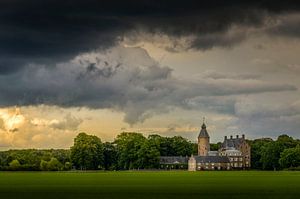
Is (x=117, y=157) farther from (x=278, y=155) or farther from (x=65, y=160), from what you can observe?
(x=278, y=155)

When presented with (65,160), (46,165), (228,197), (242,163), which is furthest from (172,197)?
(242,163)

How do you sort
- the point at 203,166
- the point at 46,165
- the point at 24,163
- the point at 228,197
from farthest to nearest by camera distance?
the point at 203,166
the point at 24,163
the point at 46,165
the point at 228,197

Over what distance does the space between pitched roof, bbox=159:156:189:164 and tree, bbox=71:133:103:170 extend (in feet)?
76.3

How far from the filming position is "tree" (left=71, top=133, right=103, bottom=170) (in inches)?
6038

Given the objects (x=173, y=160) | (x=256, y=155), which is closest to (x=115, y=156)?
(x=173, y=160)

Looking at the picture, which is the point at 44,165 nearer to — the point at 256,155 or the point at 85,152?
the point at 85,152

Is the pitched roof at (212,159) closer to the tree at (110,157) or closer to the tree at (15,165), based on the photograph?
the tree at (110,157)

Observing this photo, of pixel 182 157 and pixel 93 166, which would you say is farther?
pixel 182 157

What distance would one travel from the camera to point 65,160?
539ft

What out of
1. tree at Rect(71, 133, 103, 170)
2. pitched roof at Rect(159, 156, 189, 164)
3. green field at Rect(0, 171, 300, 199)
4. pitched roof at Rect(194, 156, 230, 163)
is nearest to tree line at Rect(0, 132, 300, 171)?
tree at Rect(71, 133, 103, 170)

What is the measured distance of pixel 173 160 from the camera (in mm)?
181750

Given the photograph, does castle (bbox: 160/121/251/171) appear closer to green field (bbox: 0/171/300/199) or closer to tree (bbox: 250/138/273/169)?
tree (bbox: 250/138/273/169)

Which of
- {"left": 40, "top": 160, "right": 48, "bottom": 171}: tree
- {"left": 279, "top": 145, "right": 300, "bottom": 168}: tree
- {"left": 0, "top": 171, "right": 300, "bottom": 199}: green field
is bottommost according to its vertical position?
{"left": 0, "top": 171, "right": 300, "bottom": 199}: green field

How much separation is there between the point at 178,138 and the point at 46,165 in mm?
60555
